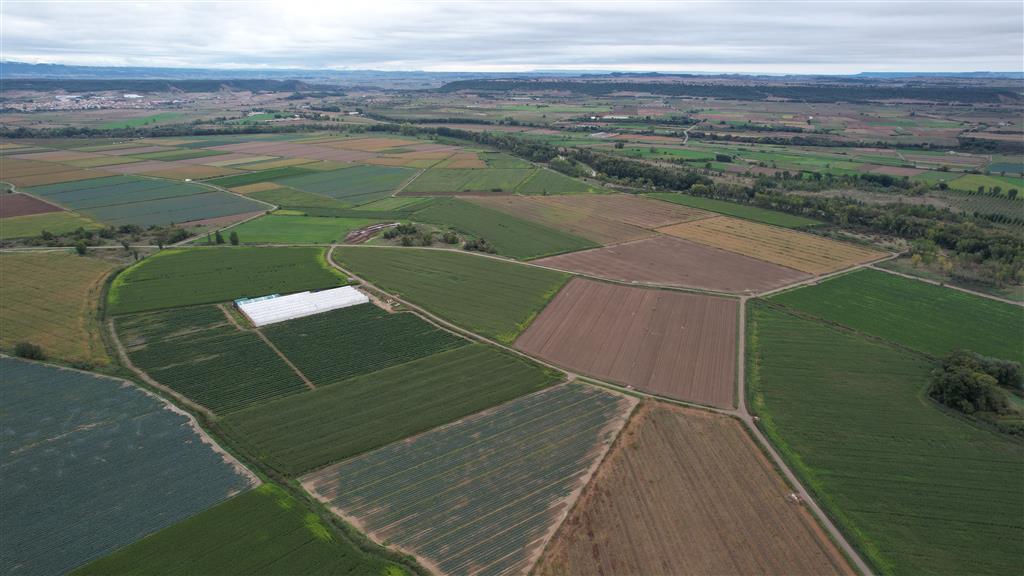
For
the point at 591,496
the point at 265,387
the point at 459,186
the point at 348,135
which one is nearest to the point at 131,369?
the point at 265,387

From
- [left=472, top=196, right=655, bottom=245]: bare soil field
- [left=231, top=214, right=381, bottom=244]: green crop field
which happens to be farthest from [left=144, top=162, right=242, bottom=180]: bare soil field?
[left=472, top=196, right=655, bottom=245]: bare soil field

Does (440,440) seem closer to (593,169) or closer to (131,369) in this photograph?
(131,369)

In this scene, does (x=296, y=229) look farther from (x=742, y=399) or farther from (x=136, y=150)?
(x=136, y=150)

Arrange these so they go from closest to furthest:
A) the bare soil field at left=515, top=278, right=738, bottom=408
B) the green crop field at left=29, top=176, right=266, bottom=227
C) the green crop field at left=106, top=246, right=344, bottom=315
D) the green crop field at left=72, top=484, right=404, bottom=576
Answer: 1. the green crop field at left=72, top=484, right=404, bottom=576
2. the bare soil field at left=515, top=278, right=738, bottom=408
3. the green crop field at left=106, top=246, right=344, bottom=315
4. the green crop field at left=29, top=176, right=266, bottom=227

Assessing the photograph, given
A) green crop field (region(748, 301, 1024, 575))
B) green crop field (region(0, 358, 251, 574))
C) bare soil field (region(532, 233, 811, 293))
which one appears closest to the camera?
green crop field (region(0, 358, 251, 574))

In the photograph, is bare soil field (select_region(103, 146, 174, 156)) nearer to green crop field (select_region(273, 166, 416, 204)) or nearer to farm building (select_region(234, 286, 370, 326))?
green crop field (select_region(273, 166, 416, 204))

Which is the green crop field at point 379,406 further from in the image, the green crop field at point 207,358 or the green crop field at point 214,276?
the green crop field at point 214,276

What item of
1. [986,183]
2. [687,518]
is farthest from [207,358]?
[986,183]
